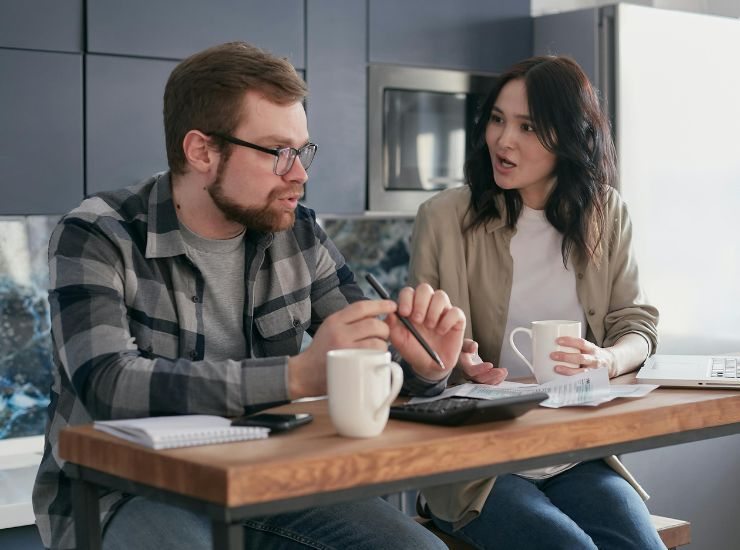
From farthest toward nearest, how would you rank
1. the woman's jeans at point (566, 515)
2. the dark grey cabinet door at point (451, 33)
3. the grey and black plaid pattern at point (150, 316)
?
the dark grey cabinet door at point (451, 33) → the woman's jeans at point (566, 515) → the grey and black plaid pattern at point (150, 316)

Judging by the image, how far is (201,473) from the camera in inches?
52.1

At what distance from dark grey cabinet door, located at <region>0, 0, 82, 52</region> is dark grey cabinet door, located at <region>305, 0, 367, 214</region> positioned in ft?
2.32

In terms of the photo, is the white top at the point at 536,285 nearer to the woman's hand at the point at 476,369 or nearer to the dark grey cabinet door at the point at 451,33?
the woman's hand at the point at 476,369

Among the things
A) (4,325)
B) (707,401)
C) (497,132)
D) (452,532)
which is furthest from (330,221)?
(707,401)

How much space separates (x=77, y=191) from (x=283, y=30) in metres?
0.76

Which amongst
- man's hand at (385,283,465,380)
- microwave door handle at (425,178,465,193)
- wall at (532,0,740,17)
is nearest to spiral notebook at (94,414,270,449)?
man's hand at (385,283,465,380)

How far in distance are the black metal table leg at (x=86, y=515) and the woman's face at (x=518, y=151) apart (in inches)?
48.2

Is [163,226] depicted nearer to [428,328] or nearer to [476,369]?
[428,328]

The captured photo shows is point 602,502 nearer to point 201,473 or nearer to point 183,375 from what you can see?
point 183,375

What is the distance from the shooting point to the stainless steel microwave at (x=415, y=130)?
11.5 ft

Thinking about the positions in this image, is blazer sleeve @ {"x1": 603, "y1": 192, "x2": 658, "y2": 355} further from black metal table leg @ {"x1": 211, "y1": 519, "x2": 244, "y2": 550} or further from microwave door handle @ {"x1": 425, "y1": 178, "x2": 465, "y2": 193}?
black metal table leg @ {"x1": 211, "y1": 519, "x2": 244, "y2": 550}

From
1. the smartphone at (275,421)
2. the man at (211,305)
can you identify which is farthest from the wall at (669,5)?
the smartphone at (275,421)

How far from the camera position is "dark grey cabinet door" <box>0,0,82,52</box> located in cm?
278

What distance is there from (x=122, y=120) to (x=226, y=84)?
3.65ft
